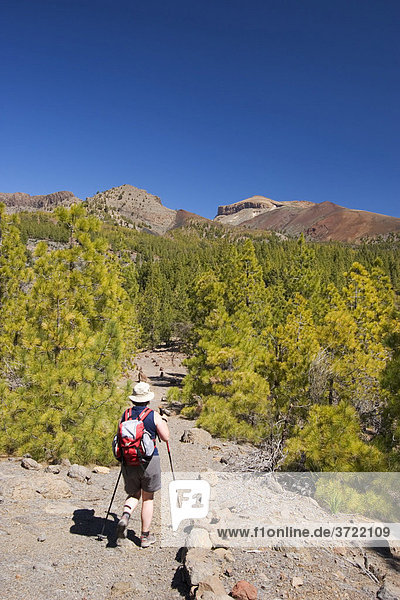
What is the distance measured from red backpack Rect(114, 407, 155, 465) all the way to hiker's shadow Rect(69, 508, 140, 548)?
109 cm

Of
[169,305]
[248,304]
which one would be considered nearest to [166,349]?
[169,305]

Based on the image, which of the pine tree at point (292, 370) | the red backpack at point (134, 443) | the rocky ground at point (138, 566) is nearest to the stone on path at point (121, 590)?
the rocky ground at point (138, 566)

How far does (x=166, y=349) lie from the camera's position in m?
48.7

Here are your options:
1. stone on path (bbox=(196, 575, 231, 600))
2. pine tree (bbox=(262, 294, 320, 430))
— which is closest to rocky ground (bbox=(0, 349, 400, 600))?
stone on path (bbox=(196, 575, 231, 600))

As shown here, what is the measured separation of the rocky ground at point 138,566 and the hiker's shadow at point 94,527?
14 mm

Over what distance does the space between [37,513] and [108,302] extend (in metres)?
5.02

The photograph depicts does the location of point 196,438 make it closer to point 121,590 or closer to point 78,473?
point 78,473

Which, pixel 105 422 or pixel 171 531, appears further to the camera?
pixel 105 422

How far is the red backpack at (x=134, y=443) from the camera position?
14.1 ft

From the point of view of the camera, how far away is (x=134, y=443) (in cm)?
430

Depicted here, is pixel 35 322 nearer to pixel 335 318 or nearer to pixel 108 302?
pixel 108 302

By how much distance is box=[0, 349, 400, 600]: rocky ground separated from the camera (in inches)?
140

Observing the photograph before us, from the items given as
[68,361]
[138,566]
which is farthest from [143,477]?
[68,361]

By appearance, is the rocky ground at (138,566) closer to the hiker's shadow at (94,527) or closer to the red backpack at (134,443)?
the hiker's shadow at (94,527)
